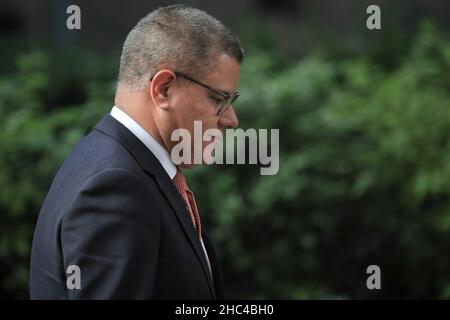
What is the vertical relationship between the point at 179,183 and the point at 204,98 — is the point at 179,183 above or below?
below

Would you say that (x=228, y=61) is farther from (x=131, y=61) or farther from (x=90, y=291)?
(x=90, y=291)

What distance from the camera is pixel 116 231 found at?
213cm

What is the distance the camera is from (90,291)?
2.13 meters

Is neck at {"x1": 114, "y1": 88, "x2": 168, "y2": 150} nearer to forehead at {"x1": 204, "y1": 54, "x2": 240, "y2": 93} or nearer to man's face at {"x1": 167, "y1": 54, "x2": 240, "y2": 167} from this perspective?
man's face at {"x1": 167, "y1": 54, "x2": 240, "y2": 167}

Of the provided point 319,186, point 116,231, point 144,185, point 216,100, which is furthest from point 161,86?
point 319,186

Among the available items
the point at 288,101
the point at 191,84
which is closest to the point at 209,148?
the point at 191,84

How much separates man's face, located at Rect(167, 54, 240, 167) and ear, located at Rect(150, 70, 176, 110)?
0.09ft

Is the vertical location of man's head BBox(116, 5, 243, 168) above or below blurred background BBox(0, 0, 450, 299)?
above

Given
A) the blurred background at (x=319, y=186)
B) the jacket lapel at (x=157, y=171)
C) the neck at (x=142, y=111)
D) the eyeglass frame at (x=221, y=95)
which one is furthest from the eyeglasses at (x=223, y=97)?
the blurred background at (x=319, y=186)

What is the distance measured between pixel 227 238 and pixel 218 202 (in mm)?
271

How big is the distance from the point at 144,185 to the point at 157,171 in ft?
0.47

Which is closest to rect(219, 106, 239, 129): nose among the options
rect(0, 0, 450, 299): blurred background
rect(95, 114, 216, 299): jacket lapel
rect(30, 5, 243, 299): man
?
rect(30, 5, 243, 299): man

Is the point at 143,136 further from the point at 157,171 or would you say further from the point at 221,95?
the point at 221,95

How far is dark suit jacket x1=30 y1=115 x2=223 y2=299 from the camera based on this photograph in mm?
2121
